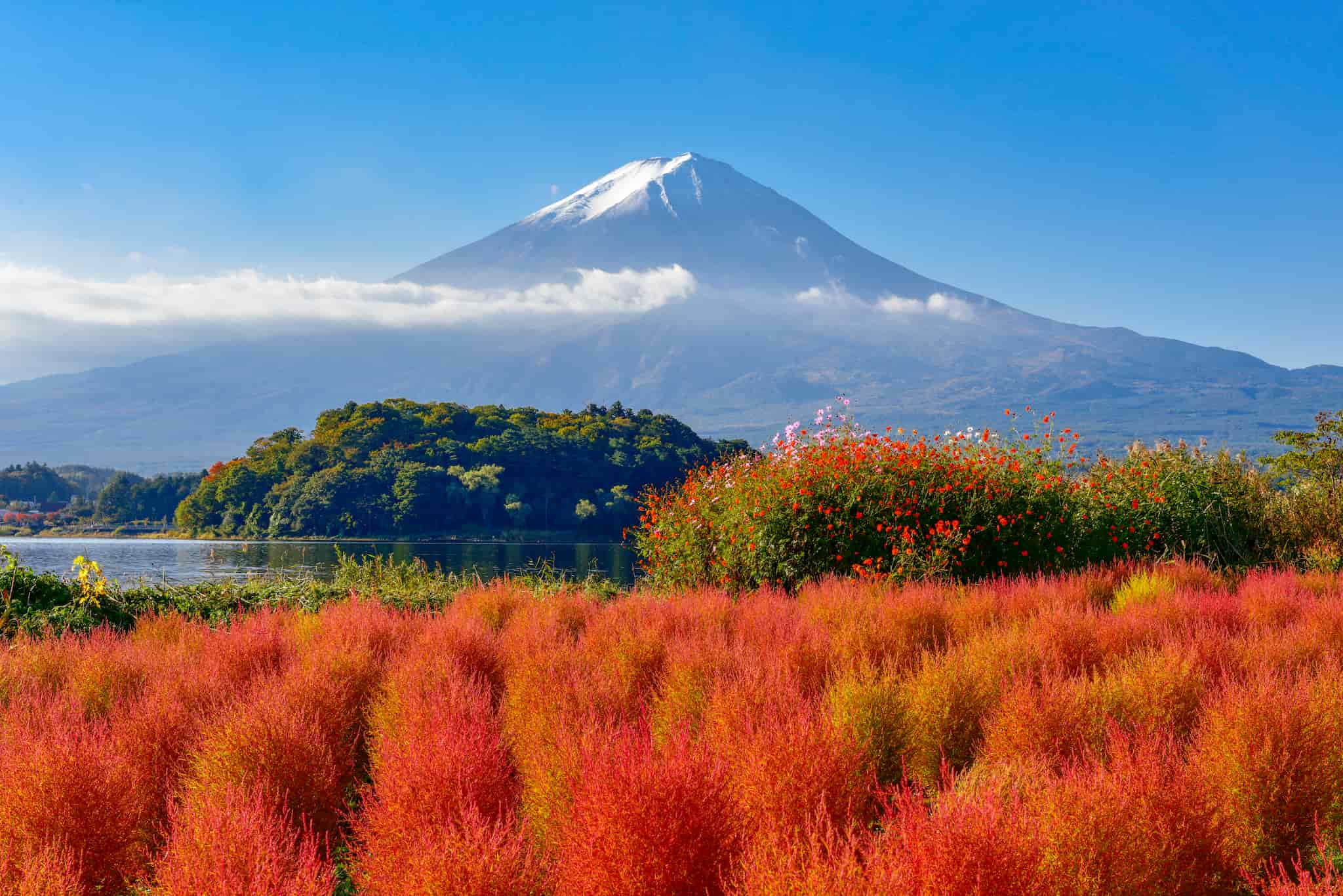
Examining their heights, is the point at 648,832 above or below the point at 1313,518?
below

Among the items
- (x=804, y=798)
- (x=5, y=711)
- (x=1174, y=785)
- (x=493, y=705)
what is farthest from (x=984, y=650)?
(x=5, y=711)

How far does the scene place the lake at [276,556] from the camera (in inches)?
549

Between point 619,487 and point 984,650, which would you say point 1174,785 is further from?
point 619,487

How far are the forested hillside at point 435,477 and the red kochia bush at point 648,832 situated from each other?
170ft

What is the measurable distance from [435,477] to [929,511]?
164 feet

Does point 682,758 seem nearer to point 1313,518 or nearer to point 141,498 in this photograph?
point 1313,518

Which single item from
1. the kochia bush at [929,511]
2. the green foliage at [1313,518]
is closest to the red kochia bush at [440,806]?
the kochia bush at [929,511]

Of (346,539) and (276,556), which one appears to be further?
(346,539)

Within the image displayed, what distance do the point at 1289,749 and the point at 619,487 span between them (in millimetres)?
54468

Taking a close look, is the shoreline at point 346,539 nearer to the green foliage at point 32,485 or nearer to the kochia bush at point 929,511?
the green foliage at point 32,485

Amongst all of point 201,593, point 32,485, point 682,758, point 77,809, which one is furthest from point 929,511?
point 32,485

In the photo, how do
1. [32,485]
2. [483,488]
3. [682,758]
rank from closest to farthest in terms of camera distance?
[682,758] < [483,488] < [32,485]

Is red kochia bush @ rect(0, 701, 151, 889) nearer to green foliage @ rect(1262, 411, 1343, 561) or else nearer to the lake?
the lake

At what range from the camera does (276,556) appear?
28.1 metres
